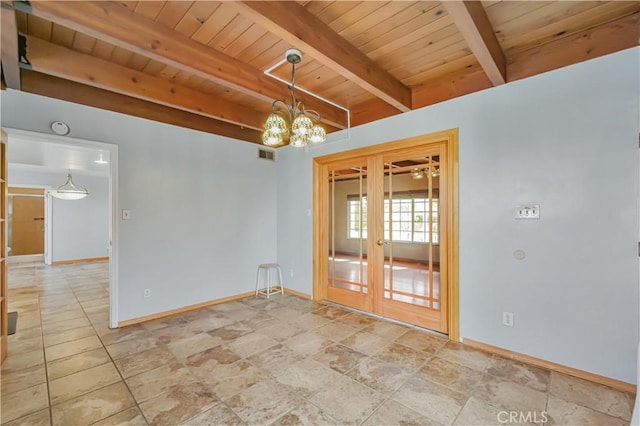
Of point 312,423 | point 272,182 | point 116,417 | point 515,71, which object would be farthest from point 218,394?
point 515,71

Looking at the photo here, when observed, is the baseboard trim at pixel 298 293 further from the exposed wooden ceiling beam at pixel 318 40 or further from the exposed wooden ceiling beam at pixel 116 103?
the exposed wooden ceiling beam at pixel 318 40

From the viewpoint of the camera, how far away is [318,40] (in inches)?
83.0

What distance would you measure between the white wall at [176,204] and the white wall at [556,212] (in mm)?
3139

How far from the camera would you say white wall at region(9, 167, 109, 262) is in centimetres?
757

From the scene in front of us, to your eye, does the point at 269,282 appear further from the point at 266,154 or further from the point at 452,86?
the point at 452,86

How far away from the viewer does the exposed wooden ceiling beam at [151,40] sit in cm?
183

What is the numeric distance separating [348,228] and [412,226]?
984mm

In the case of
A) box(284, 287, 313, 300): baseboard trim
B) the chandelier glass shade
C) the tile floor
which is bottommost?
the tile floor

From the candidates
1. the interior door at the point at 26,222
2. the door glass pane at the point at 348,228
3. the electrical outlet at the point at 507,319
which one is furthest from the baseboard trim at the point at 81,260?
the electrical outlet at the point at 507,319

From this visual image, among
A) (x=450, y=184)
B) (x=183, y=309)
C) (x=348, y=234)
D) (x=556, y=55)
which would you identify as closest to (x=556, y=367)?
(x=450, y=184)

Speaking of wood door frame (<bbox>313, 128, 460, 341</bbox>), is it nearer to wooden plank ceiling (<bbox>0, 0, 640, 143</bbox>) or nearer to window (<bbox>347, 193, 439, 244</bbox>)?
window (<bbox>347, 193, 439, 244</bbox>)

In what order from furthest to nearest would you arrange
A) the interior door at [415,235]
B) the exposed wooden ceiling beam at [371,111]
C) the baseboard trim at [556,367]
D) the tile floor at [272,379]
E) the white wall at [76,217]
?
1. the white wall at [76,217]
2. the exposed wooden ceiling beam at [371,111]
3. the interior door at [415,235]
4. the baseboard trim at [556,367]
5. the tile floor at [272,379]

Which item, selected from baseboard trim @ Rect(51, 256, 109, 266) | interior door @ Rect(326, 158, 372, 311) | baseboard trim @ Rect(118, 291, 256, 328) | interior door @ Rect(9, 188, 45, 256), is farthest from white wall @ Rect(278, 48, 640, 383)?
interior door @ Rect(9, 188, 45, 256)

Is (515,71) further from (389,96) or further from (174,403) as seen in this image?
(174,403)
